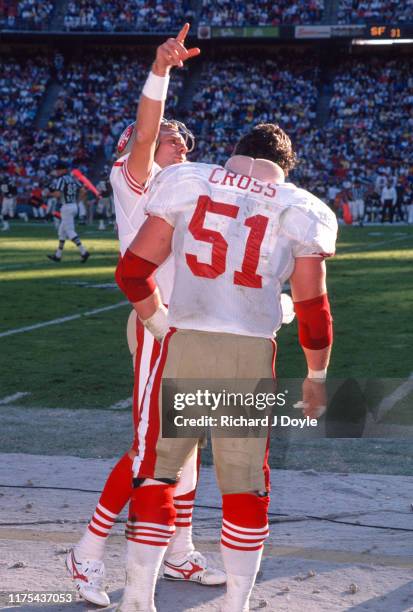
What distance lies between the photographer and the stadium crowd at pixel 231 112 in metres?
42.7

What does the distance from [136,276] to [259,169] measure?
23.1 inches

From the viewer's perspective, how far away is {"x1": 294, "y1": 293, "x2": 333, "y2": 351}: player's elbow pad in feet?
12.0

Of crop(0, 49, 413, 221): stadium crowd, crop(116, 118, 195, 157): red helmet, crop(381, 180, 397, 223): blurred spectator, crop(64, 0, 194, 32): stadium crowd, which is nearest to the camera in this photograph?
crop(116, 118, 195, 157): red helmet

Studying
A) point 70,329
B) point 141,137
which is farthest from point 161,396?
point 70,329

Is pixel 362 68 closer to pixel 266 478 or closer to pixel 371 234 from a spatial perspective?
pixel 371 234

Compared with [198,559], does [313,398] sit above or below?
above

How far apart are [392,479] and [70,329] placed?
689cm

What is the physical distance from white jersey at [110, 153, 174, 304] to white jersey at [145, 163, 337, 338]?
481mm

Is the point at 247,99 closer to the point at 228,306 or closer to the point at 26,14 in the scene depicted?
the point at 26,14

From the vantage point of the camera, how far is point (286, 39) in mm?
46406

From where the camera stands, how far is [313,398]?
3.75 metres

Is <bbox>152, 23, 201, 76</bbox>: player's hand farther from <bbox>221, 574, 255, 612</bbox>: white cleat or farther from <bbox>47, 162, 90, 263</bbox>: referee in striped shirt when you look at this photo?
<bbox>47, 162, 90, 263</bbox>: referee in striped shirt

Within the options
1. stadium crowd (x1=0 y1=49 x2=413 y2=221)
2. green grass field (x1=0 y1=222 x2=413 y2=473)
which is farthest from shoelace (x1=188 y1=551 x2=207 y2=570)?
stadium crowd (x1=0 y1=49 x2=413 y2=221)

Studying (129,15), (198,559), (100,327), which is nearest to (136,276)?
(198,559)
